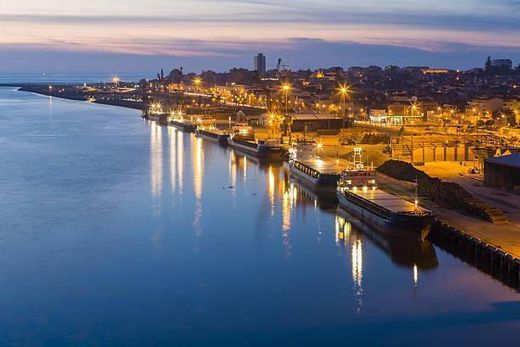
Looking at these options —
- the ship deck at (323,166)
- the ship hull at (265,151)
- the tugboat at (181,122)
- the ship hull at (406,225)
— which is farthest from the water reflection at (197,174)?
the tugboat at (181,122)

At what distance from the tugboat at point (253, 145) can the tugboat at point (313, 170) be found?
2204 millimetres

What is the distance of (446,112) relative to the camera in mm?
29859

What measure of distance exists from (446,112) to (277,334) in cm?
2413

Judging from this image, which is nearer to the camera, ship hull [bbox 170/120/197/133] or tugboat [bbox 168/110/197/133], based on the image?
ship hull [bbox 170/120/197/133]

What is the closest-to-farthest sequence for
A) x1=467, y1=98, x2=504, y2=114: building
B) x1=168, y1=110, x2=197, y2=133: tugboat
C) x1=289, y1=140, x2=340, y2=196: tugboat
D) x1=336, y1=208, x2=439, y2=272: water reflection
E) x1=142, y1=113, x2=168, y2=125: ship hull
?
x1=336, y1=208, x2=439, y2=272: water reflection
x1=289, y1=140, x2=340, y2=196: tugboat
x1=467, y1=98, x2=504, y2=114: building
x1=168, y1=110, x2=197, y2=133: tugboat
x1=142, y1=113, x2=168, y2=125: ship hull

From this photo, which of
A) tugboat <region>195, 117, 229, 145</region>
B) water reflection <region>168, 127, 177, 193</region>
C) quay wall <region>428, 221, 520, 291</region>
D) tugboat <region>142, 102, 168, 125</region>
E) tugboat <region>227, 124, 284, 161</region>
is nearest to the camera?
quay wall <region>428, 221, 520, 291</region>

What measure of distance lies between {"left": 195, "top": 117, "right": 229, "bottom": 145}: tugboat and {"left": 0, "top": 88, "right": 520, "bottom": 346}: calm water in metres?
10.3

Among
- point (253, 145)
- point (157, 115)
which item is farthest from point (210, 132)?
point (157, 115)

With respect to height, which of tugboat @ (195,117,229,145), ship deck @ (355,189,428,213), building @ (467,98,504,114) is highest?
building @ (467,98,504,114)

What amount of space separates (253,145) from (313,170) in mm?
6782

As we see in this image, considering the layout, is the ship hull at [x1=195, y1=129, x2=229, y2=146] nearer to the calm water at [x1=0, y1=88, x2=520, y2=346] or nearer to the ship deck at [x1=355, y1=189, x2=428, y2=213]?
the calm water at [x1=0, y1=88, x2=520, y2=346]

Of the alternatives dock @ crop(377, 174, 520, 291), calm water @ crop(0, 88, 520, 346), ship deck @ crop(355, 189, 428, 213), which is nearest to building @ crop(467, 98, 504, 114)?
calm water @ crop(0, 88, 520, 346)

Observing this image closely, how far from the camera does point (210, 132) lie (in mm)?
27891

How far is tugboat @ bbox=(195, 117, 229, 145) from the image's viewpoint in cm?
2583
